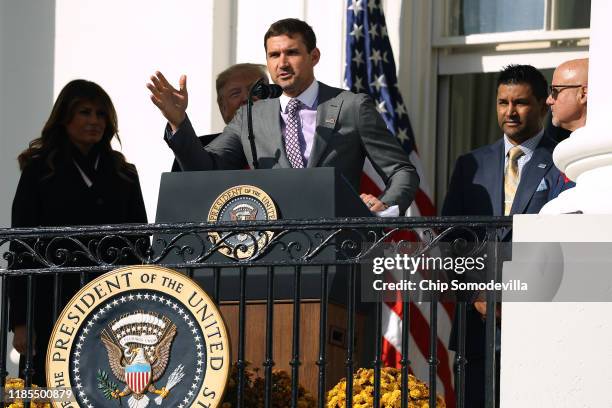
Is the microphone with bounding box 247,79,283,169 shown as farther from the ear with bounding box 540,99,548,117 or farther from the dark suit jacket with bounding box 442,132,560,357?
the ear with bounding box 540,99,548,117

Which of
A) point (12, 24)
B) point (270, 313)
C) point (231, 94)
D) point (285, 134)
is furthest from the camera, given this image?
point (12, 24)

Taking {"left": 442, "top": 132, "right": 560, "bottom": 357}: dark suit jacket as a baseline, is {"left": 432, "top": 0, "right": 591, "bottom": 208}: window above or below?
above

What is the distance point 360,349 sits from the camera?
7.09 metres

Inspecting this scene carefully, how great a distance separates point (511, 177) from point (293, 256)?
5.31ft

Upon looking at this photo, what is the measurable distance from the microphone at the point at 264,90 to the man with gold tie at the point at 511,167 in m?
1.08

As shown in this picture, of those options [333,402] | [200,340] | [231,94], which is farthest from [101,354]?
[231,94]

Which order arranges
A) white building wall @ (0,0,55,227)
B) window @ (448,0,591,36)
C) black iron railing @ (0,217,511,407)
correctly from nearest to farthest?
1. black iron railing @ (0,217,511,407)
2. window @ (448,0,591,36)
3. white building wall @ (0,0,55,227)

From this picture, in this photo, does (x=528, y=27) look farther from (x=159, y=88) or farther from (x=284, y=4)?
(x=159, y=88)

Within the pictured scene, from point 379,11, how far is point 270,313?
371 centimetres

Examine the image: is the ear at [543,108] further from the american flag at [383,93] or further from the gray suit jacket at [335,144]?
the american flag at [383,93]

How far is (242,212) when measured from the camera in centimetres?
696

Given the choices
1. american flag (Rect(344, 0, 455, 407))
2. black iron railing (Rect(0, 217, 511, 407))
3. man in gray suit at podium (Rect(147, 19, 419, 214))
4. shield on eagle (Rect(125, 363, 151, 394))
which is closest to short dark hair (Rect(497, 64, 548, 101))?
man in gray suit at podium (Rect(147, 19, 419, 214))

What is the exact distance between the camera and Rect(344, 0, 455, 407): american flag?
9.69 metres

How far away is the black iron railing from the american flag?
254cm
